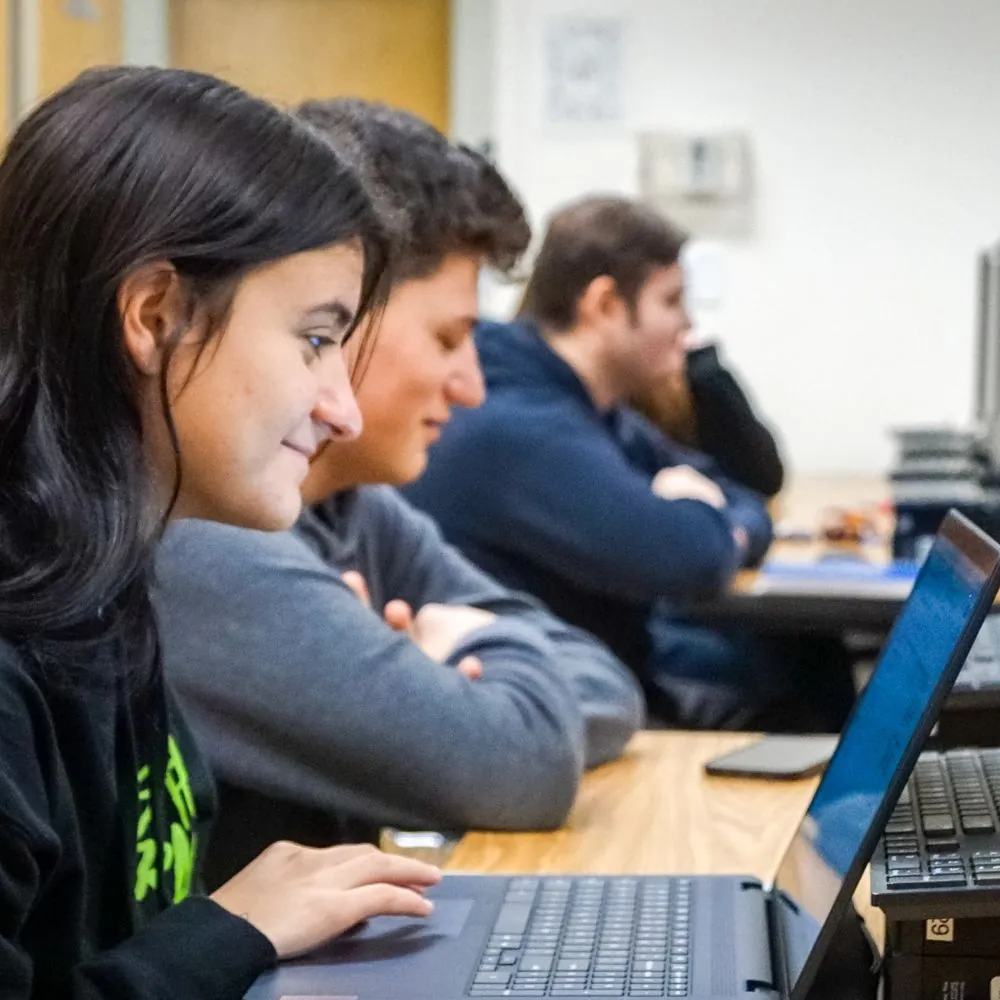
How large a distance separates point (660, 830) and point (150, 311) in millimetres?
632

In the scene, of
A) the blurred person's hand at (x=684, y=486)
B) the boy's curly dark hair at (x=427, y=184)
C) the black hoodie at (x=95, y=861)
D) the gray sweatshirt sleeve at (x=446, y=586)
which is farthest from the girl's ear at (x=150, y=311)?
the blurred person's hand at (x=684, y=486)

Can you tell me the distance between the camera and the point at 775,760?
1515 mm

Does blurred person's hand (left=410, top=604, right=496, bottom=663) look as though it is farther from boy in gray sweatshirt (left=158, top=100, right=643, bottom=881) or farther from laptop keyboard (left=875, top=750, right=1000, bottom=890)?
laptop keyboard (left=875, top=750, right=1000, bottom=890)

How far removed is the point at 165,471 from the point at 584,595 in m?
1.44

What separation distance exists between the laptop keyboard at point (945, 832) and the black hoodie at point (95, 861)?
0.35 meters

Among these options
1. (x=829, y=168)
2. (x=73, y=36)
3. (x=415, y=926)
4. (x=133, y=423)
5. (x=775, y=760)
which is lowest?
(x=775, y=760)

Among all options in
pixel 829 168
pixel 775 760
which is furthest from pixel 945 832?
pixel 829 168

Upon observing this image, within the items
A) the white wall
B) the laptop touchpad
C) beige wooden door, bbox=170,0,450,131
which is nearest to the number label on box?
the laptop touchpad

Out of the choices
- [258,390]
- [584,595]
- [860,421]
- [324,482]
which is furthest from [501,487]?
[860,421]

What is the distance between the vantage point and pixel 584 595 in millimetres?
2322

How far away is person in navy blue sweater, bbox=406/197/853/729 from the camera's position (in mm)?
2207

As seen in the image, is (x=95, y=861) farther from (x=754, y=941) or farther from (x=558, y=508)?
(x=558, y=508)

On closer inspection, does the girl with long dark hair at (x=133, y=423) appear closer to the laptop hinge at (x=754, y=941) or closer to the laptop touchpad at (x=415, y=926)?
the laptop touchpad at (x=415, y=926)

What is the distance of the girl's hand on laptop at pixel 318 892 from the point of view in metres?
0.96
